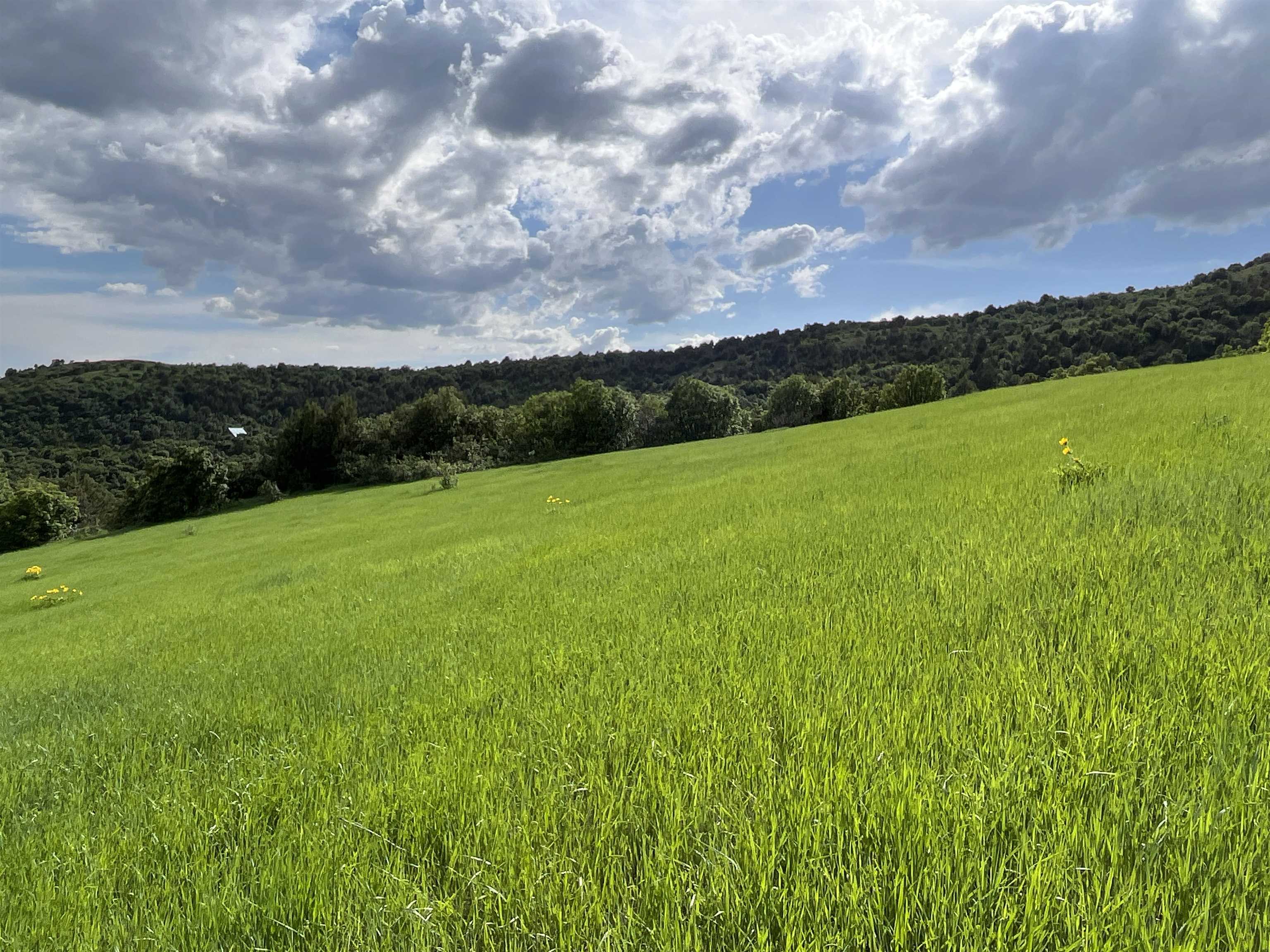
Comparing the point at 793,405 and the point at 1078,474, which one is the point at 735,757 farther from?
the point at 793,405

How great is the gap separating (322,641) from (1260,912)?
564 cm

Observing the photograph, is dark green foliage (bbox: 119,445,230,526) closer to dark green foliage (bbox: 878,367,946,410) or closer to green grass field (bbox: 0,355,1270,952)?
green grass field (bbox: 0,355,1270,952)

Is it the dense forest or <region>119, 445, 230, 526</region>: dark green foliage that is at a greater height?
the dense forest

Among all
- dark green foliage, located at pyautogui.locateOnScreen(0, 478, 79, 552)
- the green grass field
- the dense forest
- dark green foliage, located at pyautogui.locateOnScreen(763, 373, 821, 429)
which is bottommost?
dark green foliage, located at pyautogui.locateOnScreen(0, 478, 79, 552)

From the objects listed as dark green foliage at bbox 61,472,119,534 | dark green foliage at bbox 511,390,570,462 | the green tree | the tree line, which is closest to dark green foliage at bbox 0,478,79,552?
the tree line

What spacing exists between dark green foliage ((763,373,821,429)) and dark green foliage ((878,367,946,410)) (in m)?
8.36

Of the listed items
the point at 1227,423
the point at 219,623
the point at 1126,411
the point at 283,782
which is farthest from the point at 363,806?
the point at 1126,411

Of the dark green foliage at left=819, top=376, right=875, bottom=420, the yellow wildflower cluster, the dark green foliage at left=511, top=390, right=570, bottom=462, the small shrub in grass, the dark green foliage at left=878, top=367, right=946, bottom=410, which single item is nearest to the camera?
the small shrub in grass

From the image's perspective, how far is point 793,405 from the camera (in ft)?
238

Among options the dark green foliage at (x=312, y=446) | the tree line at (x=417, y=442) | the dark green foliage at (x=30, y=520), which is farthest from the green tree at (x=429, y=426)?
the dark green foliage at (x=30, y=520)

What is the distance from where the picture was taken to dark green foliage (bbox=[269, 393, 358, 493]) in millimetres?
58562

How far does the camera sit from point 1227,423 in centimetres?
696

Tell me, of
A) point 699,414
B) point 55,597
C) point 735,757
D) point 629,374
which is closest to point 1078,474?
point 735,757

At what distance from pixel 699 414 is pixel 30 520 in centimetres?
6632
